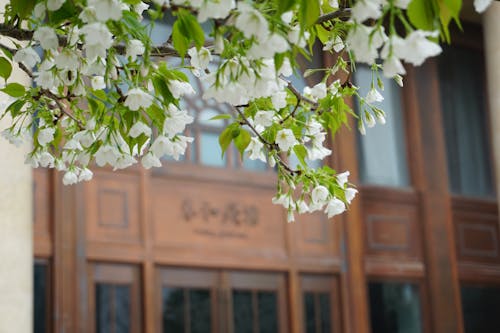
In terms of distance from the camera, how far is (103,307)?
8.82 m

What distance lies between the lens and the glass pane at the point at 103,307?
28.7ft

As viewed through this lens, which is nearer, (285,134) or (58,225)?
(285,134)

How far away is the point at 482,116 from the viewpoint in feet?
39.4

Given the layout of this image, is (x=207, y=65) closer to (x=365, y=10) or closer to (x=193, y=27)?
(x=193, y=27)

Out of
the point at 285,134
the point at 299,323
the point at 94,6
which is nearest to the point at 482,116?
the point at 299,323

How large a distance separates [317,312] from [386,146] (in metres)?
2.02

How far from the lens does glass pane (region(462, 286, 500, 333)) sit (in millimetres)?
11164

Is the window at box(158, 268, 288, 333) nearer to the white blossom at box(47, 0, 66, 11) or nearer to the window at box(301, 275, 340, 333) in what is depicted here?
the window at box(301, 275, 340, 333)

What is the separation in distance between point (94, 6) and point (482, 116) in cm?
969

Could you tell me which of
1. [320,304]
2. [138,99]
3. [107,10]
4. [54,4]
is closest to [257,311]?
[320,304]

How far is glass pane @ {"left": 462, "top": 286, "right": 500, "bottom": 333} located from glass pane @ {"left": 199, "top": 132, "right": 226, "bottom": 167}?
3029mm

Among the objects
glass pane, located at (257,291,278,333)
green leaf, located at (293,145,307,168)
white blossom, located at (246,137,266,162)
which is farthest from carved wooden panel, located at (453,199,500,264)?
green leaf, located at (293,145,307,168)

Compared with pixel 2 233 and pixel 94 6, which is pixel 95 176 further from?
pixel 94 6

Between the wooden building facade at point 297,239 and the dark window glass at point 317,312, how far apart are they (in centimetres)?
1
